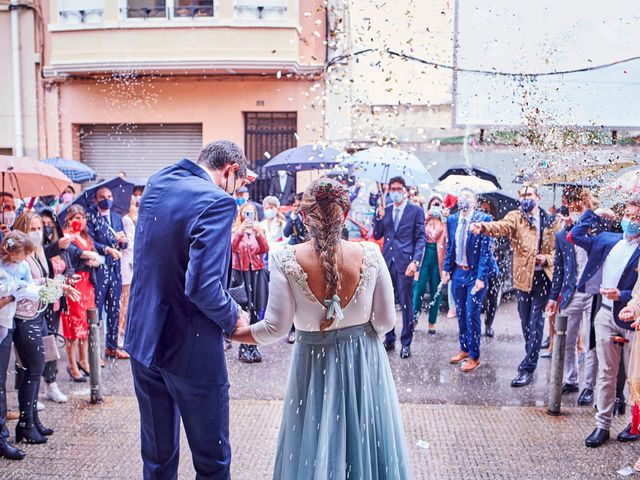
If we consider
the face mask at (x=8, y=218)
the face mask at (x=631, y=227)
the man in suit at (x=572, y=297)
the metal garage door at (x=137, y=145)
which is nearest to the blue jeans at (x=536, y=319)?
the man in suit at (x=572, y=297)

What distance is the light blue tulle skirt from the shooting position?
11.0 ft

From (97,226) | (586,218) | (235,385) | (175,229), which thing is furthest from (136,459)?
(586,218)

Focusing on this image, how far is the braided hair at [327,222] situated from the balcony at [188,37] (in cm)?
1179

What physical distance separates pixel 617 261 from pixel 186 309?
3637mm

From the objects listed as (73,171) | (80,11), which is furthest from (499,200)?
(80,11)

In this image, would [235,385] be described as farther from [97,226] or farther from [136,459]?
[97,226]

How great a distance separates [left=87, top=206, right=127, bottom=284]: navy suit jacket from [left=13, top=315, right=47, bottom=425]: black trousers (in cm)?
228

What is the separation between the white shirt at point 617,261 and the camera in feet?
17.1

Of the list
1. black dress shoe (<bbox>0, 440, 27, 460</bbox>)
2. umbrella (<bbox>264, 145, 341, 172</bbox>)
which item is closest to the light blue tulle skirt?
black dress shoe (<bbox>0, 440, 27, 460</bbox>)

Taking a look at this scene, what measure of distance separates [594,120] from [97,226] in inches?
230

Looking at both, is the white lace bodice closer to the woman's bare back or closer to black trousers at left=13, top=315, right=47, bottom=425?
the woman's bare back

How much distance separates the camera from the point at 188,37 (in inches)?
583

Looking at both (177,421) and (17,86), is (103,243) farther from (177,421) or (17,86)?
(17,86)

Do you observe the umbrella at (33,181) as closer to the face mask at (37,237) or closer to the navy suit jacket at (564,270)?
the face mask at (37,237)
